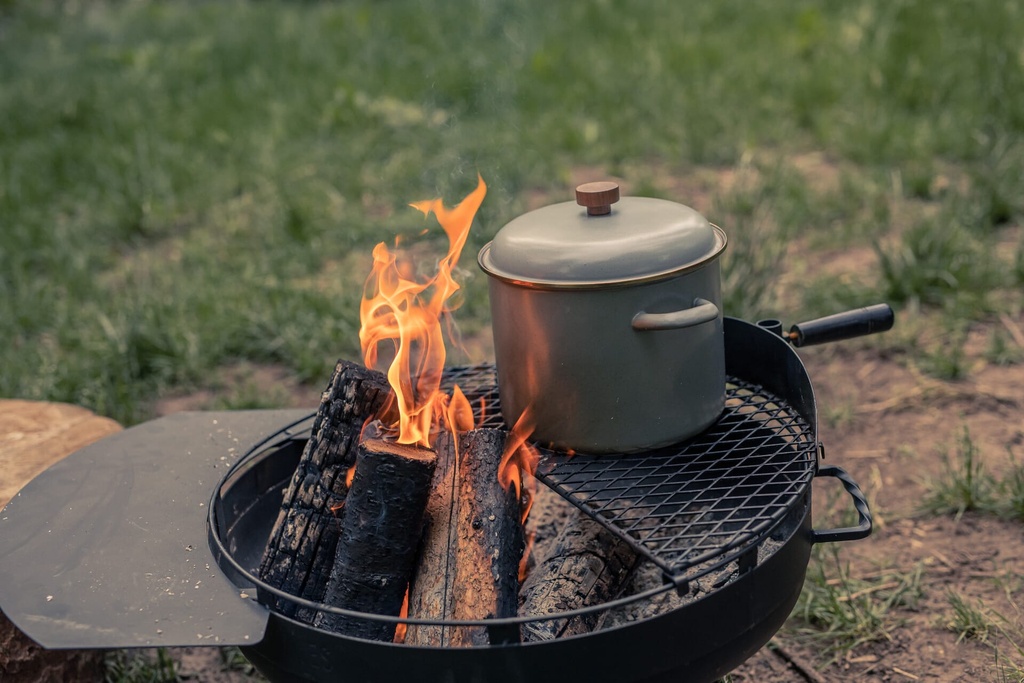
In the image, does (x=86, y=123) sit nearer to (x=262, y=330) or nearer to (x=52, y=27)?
(x=262, y=330)

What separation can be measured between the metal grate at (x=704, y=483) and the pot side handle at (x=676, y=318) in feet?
0.95

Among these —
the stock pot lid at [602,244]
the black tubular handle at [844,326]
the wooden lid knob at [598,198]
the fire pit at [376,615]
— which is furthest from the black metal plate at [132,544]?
the black tubular handle at [844,326]

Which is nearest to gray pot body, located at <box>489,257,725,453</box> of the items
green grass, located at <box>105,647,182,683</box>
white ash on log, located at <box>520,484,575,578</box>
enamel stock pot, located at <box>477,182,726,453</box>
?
enamel stock pot, located at <box>477,182,726,453</box>

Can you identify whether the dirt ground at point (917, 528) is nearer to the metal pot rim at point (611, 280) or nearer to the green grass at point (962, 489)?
the green grass at point (962, 489)

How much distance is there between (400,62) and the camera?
6430 mm

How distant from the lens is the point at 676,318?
1538mm

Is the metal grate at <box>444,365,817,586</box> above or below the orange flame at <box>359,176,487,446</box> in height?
below

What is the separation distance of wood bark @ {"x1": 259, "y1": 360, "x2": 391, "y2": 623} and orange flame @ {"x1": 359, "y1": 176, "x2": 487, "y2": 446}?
0.07m

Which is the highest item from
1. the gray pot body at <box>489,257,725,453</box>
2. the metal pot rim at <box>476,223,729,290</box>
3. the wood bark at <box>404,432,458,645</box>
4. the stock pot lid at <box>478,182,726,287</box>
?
the stock pot lid at <box>478,182,726,287</box>

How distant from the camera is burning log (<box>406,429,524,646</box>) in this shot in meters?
1.59

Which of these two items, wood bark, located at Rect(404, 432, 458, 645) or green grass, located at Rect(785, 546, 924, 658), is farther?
green grass, located at Rect(785, 546, 924, 658)

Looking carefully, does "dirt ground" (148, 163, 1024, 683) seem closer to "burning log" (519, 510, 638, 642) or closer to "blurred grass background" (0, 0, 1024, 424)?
"blurred grass background" (0, 0, 1024, 424)

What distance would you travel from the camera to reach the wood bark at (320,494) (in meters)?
1.83

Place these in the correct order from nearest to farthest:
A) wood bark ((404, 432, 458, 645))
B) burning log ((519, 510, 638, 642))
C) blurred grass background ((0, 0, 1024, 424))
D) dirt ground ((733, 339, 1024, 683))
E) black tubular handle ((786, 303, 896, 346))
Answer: wood bark ((404, 432, 458, 645)) → burning log ((519, 510, 638, 642)) → black tubular handle ((786, 303, 896, 346)) → dirt ground ((733, 339, 1024, 683)) → blurred grass background ((0, 0, 1024, 424))
